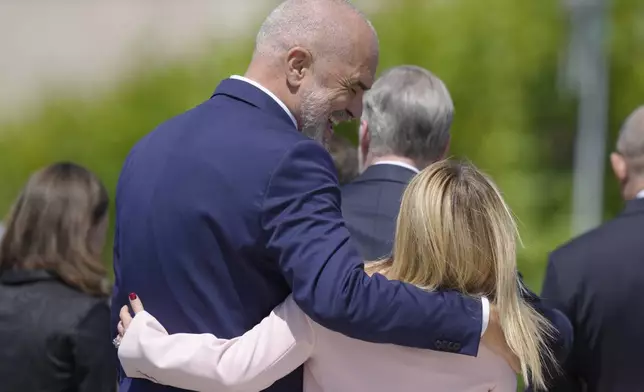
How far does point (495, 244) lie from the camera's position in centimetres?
223

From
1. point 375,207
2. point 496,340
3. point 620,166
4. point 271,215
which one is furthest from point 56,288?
point 620,166

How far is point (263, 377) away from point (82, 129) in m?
7.08

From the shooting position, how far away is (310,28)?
8.09 feet

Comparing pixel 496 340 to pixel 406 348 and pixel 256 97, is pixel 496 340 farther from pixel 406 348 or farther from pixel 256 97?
A: pixel 256 97

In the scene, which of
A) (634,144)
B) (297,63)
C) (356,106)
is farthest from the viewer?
(634,144)

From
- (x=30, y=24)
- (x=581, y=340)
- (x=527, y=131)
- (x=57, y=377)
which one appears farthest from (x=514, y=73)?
(x=30, y=24)

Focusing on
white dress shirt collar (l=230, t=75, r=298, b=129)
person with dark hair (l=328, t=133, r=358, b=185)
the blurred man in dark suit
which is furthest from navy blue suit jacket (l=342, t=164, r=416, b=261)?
person with dark hair (l=328, t=133, r=358, b=185)

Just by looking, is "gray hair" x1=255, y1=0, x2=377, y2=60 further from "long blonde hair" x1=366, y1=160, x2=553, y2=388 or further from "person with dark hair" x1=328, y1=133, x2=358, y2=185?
"person with dark hair" x1=328, y1=133, x2=358, y2=185

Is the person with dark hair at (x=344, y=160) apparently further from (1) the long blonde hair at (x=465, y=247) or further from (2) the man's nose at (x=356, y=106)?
(1) the long blonde hair at (x=465, y=247)

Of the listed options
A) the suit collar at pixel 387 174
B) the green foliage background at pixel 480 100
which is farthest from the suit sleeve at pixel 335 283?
the green foliage background at pixel 480 100

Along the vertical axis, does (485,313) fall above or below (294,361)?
above

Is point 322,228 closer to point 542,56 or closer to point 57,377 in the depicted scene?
point 57,377

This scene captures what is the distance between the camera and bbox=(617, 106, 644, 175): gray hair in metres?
3.60

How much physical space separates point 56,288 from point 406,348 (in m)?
1.61
